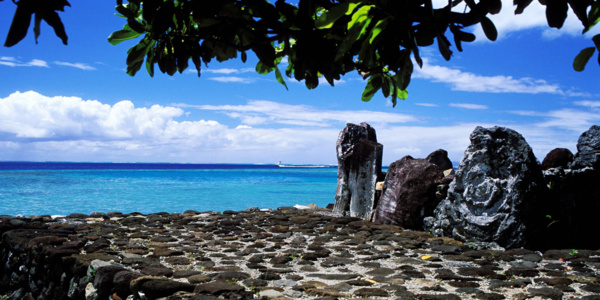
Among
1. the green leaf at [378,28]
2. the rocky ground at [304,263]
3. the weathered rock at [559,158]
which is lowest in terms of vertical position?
the rocky ground at [304,263]

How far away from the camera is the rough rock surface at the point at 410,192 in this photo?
7344 millimetres

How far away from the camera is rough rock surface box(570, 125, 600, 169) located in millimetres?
6508

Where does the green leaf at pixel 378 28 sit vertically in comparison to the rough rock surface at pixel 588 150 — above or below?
above

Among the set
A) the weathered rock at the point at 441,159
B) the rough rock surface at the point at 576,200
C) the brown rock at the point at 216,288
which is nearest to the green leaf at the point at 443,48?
the brown rock at the point at 216,288

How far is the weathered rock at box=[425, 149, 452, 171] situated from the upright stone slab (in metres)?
2.18

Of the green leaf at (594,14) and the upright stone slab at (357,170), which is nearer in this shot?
the green leaf at (594,14)

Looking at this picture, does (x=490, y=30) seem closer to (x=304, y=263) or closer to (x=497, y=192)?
(x=304, y=263)

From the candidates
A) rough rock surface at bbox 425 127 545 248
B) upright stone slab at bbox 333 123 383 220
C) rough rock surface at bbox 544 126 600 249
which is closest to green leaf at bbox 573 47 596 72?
rough rock surface at bbox 425 127 545 248

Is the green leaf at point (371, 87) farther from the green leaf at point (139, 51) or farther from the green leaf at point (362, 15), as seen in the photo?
the green leaf at point (139, 51)

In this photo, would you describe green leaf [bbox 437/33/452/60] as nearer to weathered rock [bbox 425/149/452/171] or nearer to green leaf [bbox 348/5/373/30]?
green leaf [bbox 348/5/373/30]

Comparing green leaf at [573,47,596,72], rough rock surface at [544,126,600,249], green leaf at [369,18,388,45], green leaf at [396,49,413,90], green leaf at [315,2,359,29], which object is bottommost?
rough rock surface at [544,126,600,249]

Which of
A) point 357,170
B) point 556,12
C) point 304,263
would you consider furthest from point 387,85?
point 357,170

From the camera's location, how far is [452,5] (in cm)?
213

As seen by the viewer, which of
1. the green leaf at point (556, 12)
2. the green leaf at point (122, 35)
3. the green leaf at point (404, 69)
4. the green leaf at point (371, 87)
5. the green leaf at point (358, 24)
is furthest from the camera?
the green leaf at point (371, 87)
